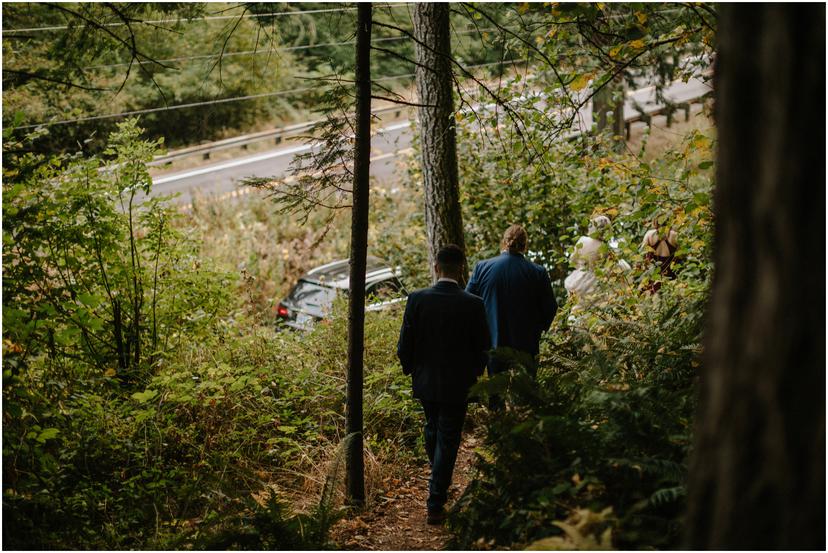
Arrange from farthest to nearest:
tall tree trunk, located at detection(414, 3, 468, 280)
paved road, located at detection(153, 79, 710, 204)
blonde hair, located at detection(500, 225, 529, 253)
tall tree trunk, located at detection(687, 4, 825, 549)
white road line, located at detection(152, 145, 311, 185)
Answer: white road line, located at detection(152, 145, 311, 185) → paved road, located at detection(153, 79, 710, 204) → tall tree trunk, located at detection(414, 3, 468, 280) → blonde hair, located at detection(500, 225, 529, 253) → tall tree trunk, located at detection(687, 4, 825, 549)

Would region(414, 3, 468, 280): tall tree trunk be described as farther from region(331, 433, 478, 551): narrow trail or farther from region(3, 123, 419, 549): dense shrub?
region(331, 433, 478, 551): narrow trail

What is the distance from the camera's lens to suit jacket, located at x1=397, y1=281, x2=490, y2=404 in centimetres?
548

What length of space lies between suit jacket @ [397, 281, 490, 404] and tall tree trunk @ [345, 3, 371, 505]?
45 centimetres

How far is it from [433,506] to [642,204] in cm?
374

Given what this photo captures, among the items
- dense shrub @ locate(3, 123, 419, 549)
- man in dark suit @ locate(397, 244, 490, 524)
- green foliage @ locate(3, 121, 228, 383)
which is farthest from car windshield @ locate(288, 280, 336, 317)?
man in dark suit @ locate(397, 244, 490, 524)

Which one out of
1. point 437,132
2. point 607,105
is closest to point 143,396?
point 437,132

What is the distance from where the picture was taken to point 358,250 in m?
5.61

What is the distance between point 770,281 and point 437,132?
6765 mm

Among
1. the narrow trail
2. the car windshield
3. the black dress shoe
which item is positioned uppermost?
the black dress shoe

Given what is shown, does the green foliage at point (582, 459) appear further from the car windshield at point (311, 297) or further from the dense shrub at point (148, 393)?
Result: the car windshield at point (311, 297)

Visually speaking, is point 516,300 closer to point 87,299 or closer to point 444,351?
point 444,351

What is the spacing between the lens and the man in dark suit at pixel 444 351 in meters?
5.49

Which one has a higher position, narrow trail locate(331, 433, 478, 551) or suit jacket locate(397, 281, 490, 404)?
suit jacket locate(397, 281, 490, 404)

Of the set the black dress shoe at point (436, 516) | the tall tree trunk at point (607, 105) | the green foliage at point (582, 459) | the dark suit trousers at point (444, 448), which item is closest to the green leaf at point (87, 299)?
the dark suit trousers at point (444, 448)
